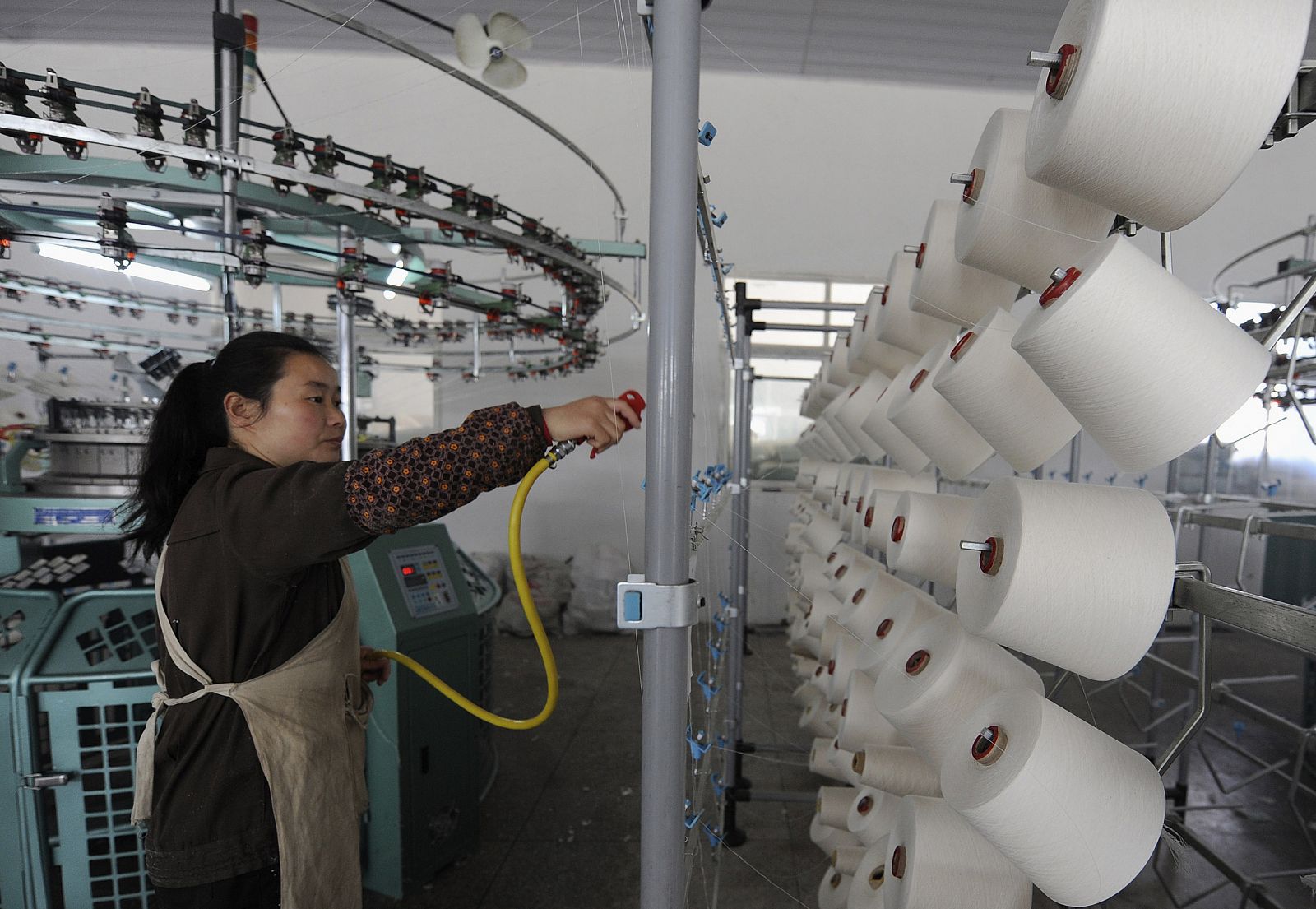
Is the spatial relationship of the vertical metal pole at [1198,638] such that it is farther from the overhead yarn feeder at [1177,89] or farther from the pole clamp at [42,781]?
the pole clamp at [42,781]

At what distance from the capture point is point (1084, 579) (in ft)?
1.86

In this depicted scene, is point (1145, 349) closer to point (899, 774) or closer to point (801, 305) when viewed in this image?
point (899, 774)

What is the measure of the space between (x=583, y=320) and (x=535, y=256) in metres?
0.58

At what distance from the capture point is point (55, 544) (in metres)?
2.99

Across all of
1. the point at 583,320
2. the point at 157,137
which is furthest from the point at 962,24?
the point at 157,137

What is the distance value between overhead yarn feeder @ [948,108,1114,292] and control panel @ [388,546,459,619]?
5.30ft

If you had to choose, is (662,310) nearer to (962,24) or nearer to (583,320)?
(583,320)

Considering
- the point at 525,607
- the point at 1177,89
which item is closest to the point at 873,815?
the point at 525,607

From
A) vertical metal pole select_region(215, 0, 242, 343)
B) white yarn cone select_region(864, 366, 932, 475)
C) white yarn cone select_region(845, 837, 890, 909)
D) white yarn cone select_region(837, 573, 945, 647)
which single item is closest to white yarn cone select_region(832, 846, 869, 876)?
white yarn cone select_region(845, 837, 890, 909)

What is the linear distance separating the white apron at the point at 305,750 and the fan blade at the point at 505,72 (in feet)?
4.24

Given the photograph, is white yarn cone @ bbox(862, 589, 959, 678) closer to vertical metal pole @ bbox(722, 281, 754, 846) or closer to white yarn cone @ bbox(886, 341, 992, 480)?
white yarn cone @ bbox(886, 341, 992, 480)

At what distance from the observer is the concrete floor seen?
1.90 meters

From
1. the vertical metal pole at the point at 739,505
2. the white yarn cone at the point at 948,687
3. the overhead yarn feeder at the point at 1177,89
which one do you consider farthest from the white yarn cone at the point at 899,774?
the vertical metal pole at the point at 739,505

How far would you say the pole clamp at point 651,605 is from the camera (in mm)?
660
